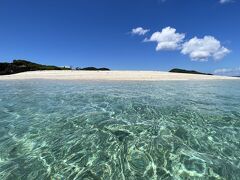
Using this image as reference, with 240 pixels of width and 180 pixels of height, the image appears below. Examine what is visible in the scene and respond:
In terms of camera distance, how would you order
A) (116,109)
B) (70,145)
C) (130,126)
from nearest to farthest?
(70,145)
(130,126)
(116,109)

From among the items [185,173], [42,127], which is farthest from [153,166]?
[42,127]

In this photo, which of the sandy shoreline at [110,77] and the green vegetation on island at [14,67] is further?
the green vegetation on island at [14,67]

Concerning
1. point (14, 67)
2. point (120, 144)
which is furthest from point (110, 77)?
point (14, 67)

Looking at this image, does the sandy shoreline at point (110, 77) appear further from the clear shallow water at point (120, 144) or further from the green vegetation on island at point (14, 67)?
the clear shallow water at point (120, 144)

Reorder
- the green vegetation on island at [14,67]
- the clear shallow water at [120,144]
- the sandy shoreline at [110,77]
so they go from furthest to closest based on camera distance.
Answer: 1. the green vegetation on island at [14,67]
2. the sandy shoreline at [110,77]
3. the clear shallow water at [120,144]

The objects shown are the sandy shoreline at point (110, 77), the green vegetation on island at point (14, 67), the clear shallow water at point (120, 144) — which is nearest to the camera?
the clear shallow water at point (120, 144)

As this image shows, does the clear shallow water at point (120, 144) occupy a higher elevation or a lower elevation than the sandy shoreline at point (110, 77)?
higher

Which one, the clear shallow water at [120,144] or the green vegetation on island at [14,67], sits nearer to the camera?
the clear shallow water at [120,144]

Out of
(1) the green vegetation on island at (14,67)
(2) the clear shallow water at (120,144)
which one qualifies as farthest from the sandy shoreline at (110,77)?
(2) the clear shallow water at (120,144)

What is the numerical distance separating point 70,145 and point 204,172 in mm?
4221

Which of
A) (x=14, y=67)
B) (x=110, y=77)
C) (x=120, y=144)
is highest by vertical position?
(x=120, y=144)

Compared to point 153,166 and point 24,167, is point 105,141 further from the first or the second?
point 24,167

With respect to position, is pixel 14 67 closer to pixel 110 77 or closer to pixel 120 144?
pixel 110 77

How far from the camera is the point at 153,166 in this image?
19.6ft
